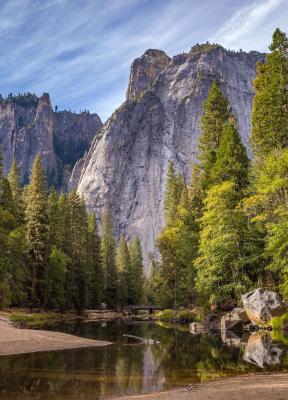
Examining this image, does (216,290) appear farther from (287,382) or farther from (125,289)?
(125,289)

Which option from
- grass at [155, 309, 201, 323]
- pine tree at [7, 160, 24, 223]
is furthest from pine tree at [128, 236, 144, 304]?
pine tree at [7, 160, 24, 223]

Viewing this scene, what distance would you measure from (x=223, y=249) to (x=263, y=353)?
14.1 meters

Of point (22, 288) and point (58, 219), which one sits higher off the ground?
point (58, 219)

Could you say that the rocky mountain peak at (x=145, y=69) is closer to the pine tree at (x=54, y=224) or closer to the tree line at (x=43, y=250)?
the tree line at (x=43, y=250)

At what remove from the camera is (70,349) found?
60.0 feet

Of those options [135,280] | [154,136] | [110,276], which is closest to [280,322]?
[110,276]

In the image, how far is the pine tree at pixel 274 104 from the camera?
1154 inches

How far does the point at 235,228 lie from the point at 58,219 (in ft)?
76.2

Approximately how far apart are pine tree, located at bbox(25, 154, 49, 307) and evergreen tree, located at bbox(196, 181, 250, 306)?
19.1 metres

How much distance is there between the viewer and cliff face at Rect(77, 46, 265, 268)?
136875mm

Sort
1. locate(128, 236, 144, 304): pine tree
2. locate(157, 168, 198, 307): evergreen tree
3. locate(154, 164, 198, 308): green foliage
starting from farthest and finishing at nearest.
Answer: locate(128, 236, 144, 304): pine tree < locate(157, 168, 198, 307): evergreen tree < locate(154, 164, 198, 308): green foliage

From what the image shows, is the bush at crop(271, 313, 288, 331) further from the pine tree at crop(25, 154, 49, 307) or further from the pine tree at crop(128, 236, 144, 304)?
the pine tree at crop(128, 236, 144, 304)

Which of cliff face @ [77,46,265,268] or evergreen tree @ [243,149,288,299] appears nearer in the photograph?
evergreen tree @ [243,149,288,299]

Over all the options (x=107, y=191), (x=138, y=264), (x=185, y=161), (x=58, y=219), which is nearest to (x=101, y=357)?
(x=58, y=219)
